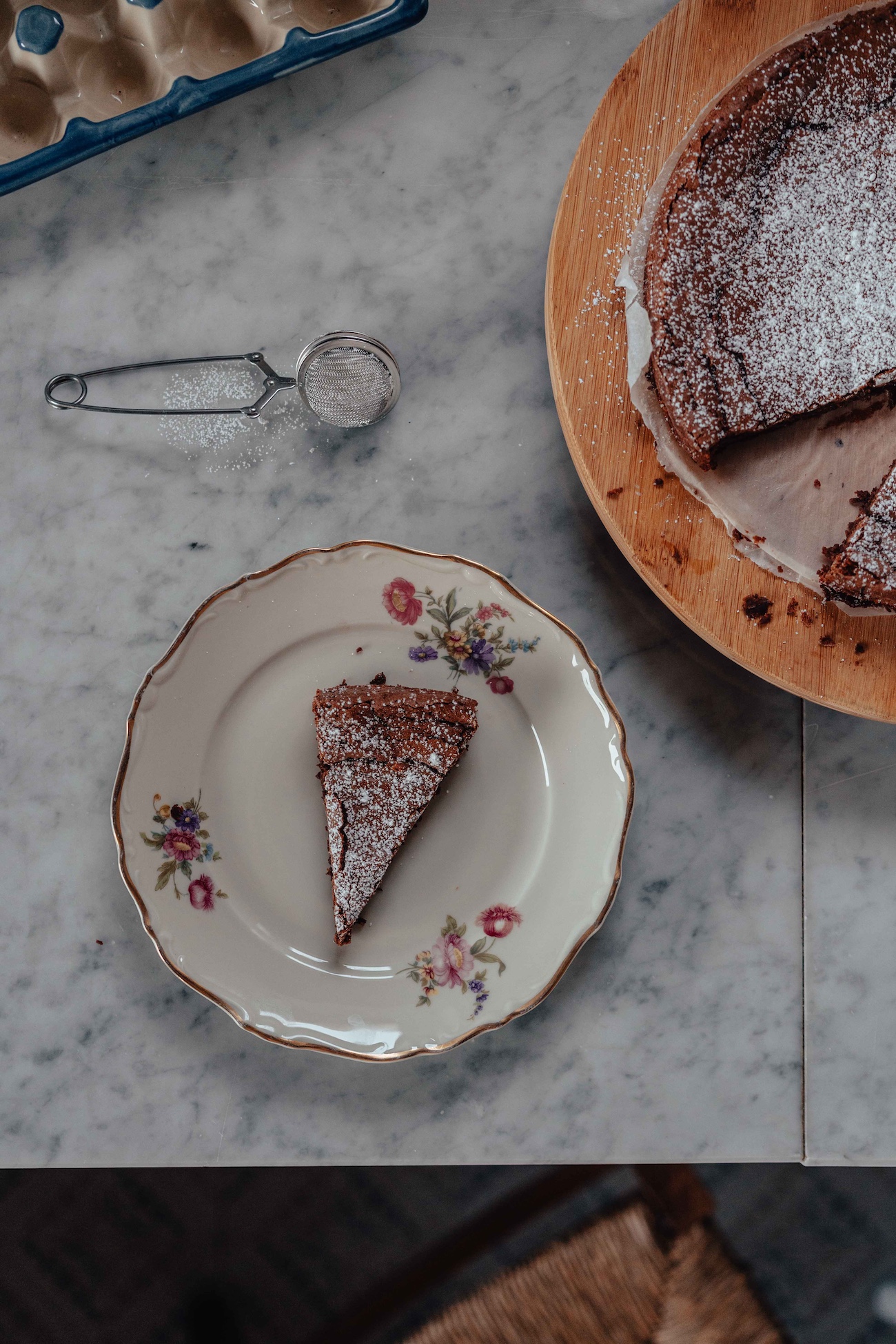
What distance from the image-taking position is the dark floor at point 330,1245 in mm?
2021

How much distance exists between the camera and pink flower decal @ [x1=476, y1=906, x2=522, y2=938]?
153cm

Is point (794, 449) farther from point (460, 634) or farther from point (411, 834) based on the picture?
point (411, 834)

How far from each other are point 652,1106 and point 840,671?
87 centimetres

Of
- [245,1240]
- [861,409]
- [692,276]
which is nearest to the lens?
[692,276]

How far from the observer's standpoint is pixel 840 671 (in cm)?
146

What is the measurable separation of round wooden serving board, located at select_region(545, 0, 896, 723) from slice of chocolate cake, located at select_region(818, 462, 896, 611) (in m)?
0.05

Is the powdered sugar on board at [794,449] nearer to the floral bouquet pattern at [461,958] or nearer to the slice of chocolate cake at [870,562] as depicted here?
the slice of chocolate cake at [870,562]

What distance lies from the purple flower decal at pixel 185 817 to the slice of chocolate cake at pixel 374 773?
242 mm

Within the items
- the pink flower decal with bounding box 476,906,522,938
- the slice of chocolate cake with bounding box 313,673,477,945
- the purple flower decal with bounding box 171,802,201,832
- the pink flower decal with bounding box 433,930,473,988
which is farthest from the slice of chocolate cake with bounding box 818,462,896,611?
the purple flower decal with bounding box 171,802,201,832

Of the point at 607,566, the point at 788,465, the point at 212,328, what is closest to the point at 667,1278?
the point at 607,566

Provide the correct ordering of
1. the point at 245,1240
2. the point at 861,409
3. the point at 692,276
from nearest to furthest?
the point at 692,276
the point at 861,409
the point at 245,1240

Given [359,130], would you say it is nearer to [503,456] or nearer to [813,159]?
[503,456]

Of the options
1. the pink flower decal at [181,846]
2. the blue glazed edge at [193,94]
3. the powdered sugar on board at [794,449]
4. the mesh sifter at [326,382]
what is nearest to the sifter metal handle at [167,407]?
the mesh sifter at [326,382]

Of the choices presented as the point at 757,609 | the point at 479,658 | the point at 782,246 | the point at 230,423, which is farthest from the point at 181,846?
the point at 782,246
